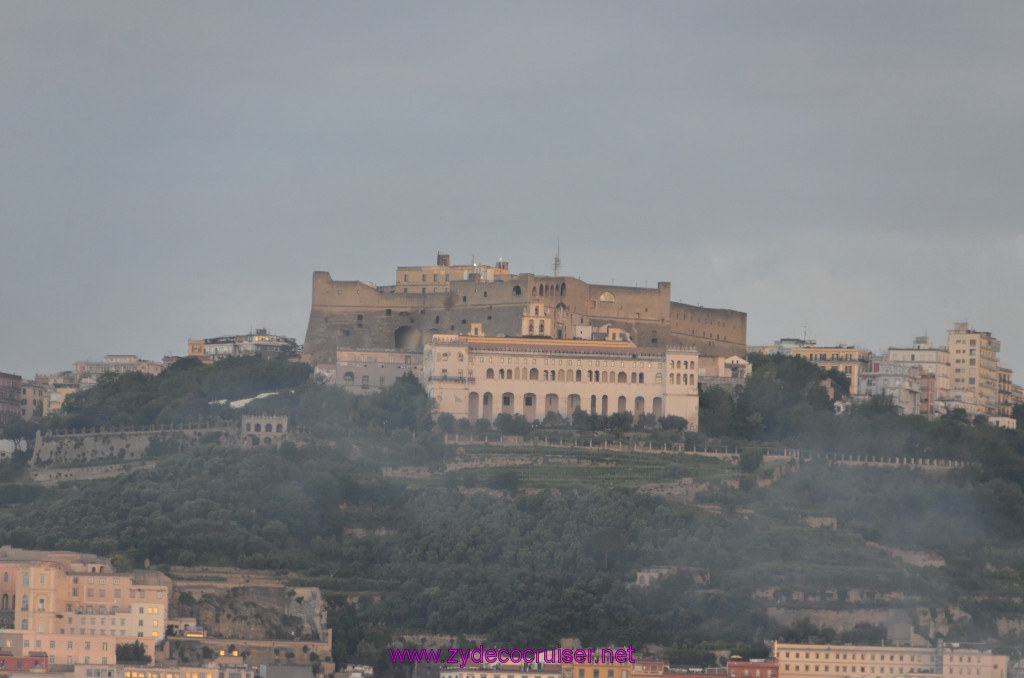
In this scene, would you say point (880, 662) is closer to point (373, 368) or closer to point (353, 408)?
point (353, 408)

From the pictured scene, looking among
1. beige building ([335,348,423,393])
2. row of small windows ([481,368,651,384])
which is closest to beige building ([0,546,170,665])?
row of small windows ([481,368,651,384])

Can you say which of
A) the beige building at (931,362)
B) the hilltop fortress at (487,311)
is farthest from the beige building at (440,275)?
the beige building at (931,362)

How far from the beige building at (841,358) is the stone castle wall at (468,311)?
7116 mm

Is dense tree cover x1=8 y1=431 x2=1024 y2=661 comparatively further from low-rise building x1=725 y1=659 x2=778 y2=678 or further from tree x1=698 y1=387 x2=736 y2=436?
tree x1=698 y1=387 x2=736 y2=436

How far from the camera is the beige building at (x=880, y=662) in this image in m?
78.0

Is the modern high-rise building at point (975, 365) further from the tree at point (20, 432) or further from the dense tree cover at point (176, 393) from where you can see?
the tree at point (20, 432)

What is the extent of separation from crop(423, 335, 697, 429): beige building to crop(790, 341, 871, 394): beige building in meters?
15.0

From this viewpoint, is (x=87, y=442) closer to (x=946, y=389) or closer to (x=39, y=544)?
(x=39, y=544)

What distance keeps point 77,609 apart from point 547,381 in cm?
2379

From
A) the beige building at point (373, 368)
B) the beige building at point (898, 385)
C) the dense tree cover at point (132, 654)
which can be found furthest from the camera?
the beige building at point (898, 385)

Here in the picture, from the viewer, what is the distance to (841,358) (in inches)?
4550

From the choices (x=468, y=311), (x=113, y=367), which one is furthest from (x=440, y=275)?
(x=113, y=367)

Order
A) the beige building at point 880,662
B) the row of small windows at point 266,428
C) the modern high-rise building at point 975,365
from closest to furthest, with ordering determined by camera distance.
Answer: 1. the beige building at point 880,662
2. the row of small windows at point 266,428
3. the modern high-rise building at point 975,365

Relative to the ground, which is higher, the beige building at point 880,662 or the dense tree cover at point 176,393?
the dense tree cover at point 176,393
